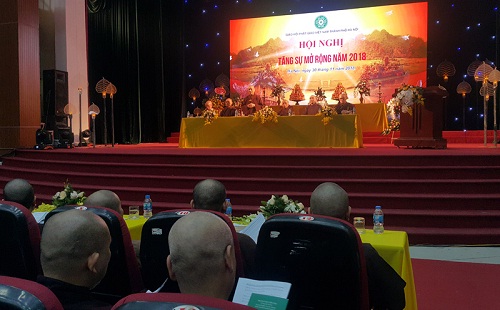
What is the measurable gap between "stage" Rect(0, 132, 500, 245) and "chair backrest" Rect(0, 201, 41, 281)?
12.7 ft

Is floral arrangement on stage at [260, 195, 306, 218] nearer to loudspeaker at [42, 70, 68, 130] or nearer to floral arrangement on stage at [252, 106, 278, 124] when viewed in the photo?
floral arrangement on stage at [252, 106, 278, 124]

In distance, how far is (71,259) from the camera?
143 cm

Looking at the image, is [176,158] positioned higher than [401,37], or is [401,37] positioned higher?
[401,37]

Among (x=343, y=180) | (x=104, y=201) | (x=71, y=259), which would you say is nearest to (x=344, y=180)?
(x=343, y=180)

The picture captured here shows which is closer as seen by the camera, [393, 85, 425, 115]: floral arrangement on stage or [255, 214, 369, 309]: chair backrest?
[255, 214, 369, 309]: chair backrest

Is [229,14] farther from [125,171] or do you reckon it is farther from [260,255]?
[260,255]

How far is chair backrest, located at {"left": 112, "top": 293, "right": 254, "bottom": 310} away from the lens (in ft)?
2.90

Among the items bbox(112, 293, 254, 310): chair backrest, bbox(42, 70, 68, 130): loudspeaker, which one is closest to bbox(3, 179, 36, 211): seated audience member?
bbox(112, 293, 254, 310): chair backrest

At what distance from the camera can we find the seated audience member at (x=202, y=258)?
1.21 m

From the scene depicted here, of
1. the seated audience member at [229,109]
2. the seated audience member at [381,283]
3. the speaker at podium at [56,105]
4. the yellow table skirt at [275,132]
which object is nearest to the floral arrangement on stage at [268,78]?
the seated audience member at [229,109]

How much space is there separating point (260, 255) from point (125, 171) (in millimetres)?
5798

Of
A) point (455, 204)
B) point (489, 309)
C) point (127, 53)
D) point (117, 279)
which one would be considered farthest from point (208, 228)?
point (127, 53)

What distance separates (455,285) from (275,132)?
223 inches

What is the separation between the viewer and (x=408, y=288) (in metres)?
2.86
